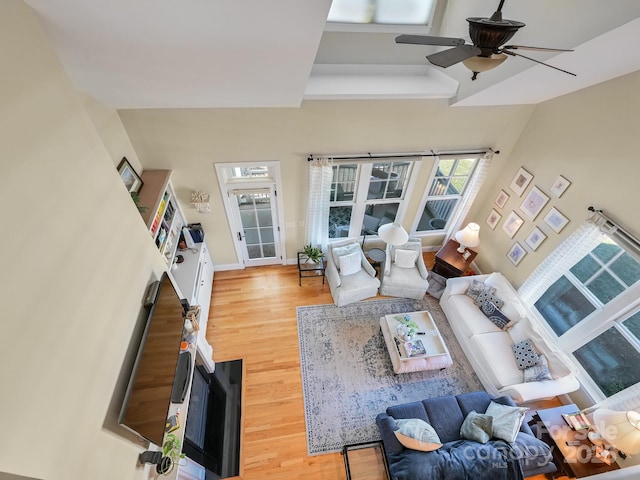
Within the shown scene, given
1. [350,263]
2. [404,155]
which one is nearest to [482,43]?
[404,155]

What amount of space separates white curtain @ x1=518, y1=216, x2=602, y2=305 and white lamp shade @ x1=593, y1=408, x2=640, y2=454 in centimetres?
151

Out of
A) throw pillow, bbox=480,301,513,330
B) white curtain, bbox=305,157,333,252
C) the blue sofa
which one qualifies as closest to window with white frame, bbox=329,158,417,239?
white curtain, bbox=305,157,333,252

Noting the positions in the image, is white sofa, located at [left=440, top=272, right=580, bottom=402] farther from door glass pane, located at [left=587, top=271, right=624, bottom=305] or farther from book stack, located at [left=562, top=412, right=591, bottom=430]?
door glass pane, located at [left=587, top=271, right=624, bottom=305]

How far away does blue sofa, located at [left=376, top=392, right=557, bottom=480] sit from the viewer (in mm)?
2598

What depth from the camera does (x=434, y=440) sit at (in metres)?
2.75

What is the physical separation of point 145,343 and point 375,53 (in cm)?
370

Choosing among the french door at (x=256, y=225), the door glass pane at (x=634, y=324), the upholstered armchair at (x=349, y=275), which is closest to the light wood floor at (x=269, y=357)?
the french door at (x=256, y=225)

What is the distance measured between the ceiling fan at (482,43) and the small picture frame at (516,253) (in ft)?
10.5

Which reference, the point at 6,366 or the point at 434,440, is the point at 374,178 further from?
the point at 6,366

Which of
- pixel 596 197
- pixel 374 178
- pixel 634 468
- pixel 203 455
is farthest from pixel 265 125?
pixel 634 468

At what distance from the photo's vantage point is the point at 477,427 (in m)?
2.88

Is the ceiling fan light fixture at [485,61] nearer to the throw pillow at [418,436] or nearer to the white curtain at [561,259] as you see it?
the white curtain at [561,259]

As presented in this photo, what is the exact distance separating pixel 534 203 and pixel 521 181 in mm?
399

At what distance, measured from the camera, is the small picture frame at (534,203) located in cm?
385
